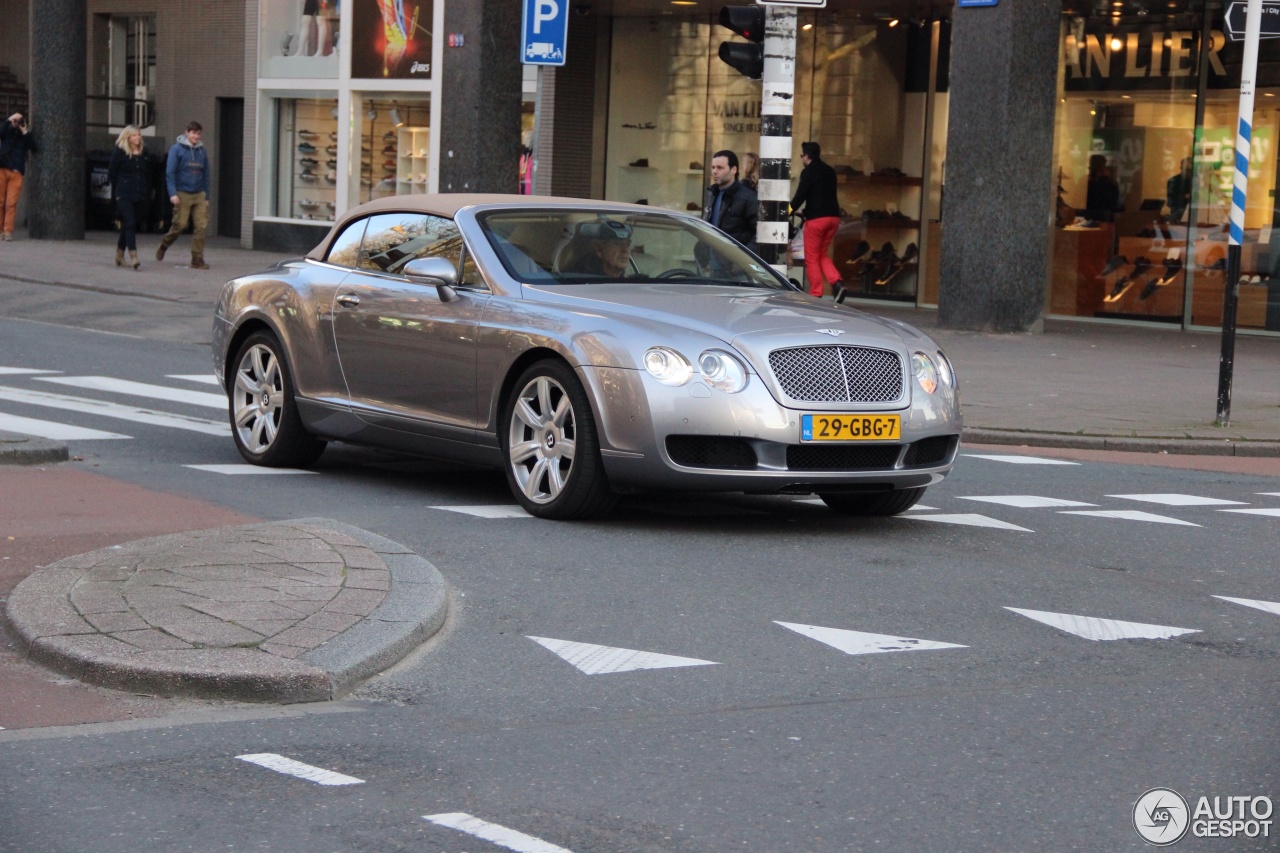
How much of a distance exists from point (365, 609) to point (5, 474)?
12.7 ft

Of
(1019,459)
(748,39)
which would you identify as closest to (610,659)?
(1019,459)

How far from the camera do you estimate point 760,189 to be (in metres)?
13.5

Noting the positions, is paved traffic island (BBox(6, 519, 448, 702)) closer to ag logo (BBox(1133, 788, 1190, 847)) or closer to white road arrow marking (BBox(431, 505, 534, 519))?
white road arrow marking (BBox(431, 505, 534, 519))

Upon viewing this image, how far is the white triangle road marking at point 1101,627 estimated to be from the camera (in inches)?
253

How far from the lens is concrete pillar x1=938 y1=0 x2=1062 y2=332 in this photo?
19.3 meters

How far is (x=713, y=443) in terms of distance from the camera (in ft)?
25.9

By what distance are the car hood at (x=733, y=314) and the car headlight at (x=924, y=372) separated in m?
0.09

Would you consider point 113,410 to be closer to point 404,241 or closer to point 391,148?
point 404,241

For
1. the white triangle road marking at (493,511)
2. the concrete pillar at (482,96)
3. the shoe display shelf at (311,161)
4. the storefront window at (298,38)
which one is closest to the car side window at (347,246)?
the white triangle road marking at (493,511)

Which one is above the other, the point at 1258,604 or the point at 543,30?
Result: the point at 543,30

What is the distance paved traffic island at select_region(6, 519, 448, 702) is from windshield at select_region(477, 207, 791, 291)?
2069 mm

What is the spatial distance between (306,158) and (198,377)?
15936 millimetres

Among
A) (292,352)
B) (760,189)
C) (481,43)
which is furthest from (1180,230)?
(292,352)

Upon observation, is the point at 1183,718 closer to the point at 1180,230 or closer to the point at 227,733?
the point at 227,733
